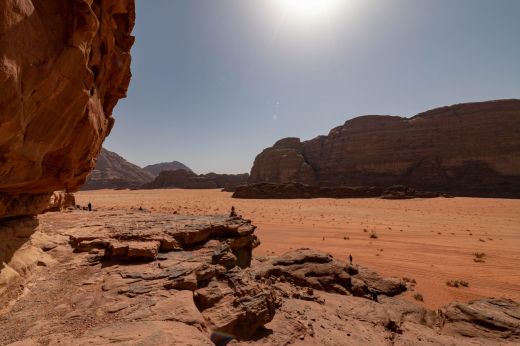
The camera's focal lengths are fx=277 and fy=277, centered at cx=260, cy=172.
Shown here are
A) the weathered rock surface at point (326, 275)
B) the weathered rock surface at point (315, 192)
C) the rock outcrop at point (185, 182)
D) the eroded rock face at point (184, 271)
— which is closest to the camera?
the eroded rock face at point (184, 271)

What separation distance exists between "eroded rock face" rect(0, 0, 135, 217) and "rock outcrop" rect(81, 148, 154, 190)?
102m

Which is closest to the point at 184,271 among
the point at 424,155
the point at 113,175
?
the point at 424,155

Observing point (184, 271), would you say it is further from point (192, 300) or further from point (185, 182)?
point (185, 182)

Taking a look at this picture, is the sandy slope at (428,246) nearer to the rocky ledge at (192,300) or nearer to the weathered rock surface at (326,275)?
the weathered rock surface at (326,275)

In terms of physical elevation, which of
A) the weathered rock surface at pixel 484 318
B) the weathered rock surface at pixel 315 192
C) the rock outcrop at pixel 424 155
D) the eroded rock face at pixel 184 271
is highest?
the rock outcrop at pixel 424 155

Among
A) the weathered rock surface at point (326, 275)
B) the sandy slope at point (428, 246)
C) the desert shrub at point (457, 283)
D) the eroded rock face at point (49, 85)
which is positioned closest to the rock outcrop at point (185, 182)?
the sandy slope at point (428, 246)

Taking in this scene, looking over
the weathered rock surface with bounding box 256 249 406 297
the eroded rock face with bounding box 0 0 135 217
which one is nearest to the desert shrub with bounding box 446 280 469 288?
the weathered rock surface with bounding box 256 249 406 297

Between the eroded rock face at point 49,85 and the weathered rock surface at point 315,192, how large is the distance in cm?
4736

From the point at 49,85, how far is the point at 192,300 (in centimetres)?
443

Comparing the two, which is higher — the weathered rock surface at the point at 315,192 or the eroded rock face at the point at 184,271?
the weathered rock surface at the point at 315,192

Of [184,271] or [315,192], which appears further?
[315,192]

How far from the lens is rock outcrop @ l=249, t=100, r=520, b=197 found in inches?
2250

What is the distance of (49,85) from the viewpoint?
4195mm

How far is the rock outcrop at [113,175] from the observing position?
353 ft
